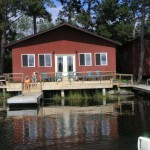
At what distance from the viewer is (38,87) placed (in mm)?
30938

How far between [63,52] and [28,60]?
122 inches

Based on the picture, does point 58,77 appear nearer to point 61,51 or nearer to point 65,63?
point 65,63

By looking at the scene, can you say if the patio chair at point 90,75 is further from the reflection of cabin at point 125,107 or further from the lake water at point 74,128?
the lake water at point 74,128

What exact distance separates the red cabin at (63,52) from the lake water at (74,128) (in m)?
10.1

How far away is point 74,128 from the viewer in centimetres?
1812

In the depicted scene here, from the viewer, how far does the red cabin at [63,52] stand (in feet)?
118

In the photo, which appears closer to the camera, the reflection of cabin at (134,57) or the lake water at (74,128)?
the lake water at (74,128)

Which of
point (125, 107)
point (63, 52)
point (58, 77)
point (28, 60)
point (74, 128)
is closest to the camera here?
point (74, 128)

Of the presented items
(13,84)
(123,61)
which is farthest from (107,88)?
(123,61)

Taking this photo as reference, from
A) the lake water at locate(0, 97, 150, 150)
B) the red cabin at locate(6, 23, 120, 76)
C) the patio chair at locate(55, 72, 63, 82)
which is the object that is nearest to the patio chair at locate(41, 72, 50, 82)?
the patio chair at locate(55, 72, 63, 82)

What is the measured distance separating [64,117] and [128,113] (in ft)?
11.8

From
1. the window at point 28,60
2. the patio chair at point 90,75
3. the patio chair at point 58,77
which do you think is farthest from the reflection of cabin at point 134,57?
the window at point 28,60

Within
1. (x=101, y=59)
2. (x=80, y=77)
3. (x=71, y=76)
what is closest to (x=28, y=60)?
(x=71, y=76)

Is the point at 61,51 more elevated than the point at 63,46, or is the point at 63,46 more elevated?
the point at 63,46
